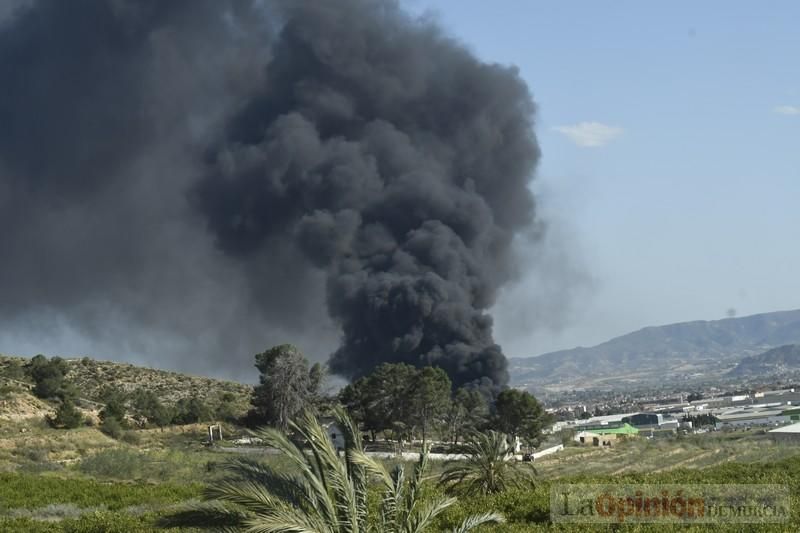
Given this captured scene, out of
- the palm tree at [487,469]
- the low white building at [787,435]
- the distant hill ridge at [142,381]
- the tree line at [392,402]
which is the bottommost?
the low white building at [787,435]

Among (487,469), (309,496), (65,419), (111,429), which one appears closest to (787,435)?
(487,469)

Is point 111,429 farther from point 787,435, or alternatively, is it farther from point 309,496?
point 309,496

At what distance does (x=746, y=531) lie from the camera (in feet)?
40.0

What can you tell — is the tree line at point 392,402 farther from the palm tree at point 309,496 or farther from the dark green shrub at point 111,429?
the palm tree at point 309,496

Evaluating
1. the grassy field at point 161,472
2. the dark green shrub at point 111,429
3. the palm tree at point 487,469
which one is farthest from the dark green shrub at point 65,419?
the palm tree at point 487,469

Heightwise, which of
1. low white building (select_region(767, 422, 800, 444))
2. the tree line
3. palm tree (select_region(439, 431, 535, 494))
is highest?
the tree line

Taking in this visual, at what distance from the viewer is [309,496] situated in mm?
9633

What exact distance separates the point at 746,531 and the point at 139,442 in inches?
1522

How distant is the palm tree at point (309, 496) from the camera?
9.06 meters

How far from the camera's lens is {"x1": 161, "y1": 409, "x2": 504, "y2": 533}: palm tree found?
9.06m

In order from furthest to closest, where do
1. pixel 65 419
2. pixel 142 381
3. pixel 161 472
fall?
pixel 142 381 → pixel 65 419 → pixel 161 472

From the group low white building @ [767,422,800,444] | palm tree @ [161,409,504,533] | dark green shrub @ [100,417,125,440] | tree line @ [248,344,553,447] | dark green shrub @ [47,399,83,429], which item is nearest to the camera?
palm tree @ [161,409,504,533]

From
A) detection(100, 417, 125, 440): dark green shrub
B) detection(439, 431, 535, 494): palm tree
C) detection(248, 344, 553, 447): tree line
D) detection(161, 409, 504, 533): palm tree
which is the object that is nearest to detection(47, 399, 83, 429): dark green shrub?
detection(100, 417, 125, 440): dark green shrub

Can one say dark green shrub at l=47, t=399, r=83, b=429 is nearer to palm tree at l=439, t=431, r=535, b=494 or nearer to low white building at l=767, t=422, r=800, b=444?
palm tree at l=439, t=431, r=535, b=494
